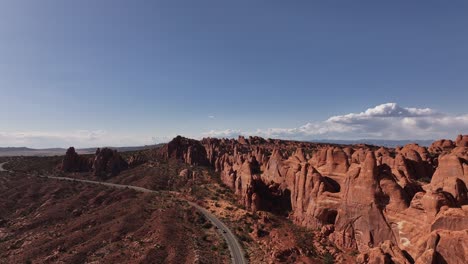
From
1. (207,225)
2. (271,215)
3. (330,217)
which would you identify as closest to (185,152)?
(207,225)

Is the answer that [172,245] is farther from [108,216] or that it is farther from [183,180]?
[183,180]

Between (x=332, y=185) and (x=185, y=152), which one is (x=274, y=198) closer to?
(x=332, y=185)

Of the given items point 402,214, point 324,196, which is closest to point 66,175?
point 324,196

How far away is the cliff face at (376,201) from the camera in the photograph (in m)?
38.8

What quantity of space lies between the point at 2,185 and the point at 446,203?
6202 inches

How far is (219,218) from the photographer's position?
8581 centimetres

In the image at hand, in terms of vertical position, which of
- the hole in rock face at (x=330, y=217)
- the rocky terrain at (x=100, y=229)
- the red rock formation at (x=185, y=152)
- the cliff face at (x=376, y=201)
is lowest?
the rocky terrain at (x=100, y=229)

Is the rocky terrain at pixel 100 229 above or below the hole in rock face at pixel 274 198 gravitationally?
below

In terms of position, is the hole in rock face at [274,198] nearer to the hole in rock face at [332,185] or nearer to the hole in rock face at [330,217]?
the hole in rock face at [332,185]

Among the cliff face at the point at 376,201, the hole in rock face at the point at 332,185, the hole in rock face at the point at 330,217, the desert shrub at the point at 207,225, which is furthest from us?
the desert shrub at the point at 207,225

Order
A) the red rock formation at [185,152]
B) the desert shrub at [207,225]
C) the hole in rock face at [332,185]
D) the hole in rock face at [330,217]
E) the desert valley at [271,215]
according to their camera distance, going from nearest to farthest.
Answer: the desert valley at [271,215], the hole in rock face at [330,217], the hole in rock face at [332,185], the desert shrub at [207,225], the red rock formation at [185,152]

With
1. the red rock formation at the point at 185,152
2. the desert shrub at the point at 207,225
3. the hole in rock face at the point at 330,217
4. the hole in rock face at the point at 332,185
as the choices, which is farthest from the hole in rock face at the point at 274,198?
the red rock formation at the point at 185,152

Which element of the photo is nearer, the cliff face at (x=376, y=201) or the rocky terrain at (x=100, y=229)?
the cliff face at (x=376, y=201)

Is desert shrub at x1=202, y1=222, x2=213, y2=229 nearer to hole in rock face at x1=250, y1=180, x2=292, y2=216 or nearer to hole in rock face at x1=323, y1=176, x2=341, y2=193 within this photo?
hole in rock face at x1=250, y1=180, x2=292, y2=216
